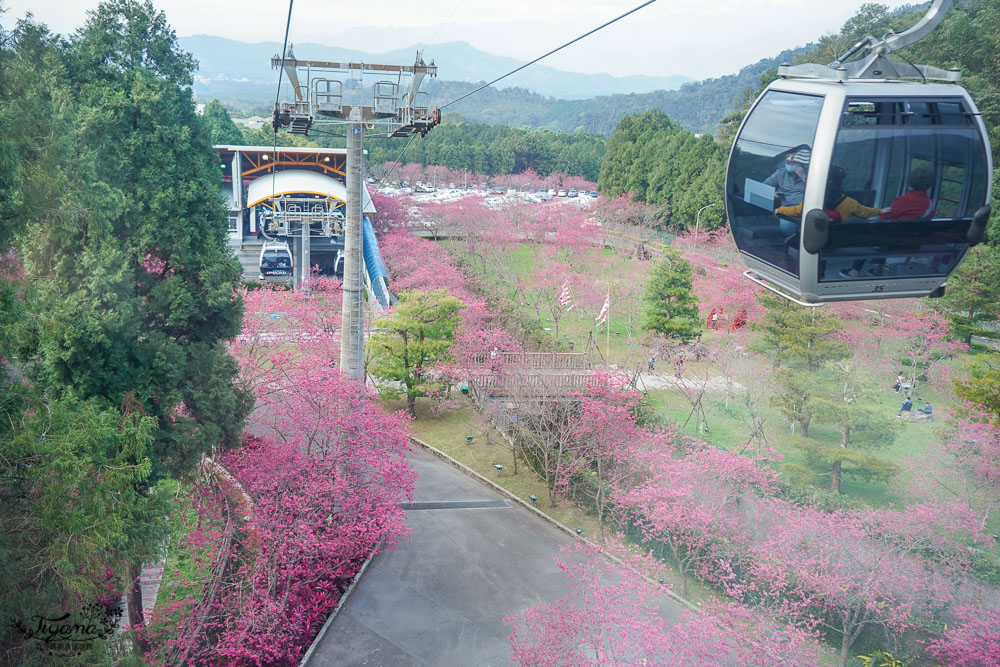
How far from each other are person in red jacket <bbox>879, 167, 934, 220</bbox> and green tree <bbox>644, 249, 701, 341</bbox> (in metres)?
15.4

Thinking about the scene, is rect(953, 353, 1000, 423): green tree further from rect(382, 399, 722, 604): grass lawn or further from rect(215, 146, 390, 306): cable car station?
rect(215, 146, 390, 306): cable car station

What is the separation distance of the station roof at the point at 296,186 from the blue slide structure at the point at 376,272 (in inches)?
77.6

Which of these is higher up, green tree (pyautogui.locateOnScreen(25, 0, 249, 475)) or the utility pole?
the utility pole

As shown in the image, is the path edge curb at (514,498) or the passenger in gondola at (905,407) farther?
the passenger in gondola at (905,407)

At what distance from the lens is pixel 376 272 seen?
1026 inches

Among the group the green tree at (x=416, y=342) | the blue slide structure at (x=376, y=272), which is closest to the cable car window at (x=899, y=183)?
the green tree at (x=416, y=342)

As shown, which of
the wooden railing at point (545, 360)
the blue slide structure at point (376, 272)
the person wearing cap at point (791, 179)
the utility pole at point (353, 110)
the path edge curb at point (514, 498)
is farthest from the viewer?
the blue slide structure at point (376, 272)

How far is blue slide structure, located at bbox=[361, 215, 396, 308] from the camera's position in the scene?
24.2 m

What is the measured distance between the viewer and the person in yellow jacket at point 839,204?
4082 mm

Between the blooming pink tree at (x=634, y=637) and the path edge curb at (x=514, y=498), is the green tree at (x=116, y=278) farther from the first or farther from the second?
the path edge curb at (x=514, y=498)

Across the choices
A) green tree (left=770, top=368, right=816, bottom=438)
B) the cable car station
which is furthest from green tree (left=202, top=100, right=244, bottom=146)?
green tree (left=770, top=368, right=816, bottom=438)

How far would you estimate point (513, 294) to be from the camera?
2617 centimetres

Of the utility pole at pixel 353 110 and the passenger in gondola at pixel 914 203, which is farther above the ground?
the utility pole at pixel 353 110

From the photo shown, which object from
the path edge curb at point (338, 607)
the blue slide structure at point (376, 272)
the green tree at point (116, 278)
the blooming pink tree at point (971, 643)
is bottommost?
the path edge curb at point (338, 607)
